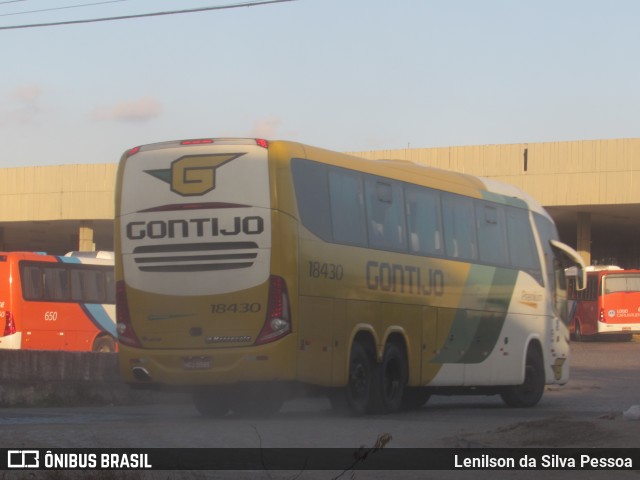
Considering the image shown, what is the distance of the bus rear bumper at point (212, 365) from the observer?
14.9m

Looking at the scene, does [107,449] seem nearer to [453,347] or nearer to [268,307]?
[268,307]

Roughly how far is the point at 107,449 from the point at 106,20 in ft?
61.5

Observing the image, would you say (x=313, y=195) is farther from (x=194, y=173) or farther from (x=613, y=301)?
(x=613, y=301)

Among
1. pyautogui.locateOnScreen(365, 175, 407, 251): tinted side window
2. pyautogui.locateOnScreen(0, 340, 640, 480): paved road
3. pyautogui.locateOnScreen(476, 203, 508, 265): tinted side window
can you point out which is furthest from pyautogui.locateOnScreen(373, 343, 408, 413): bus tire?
pyautogui.locateOnScreen(476, 203, 508, 265): tinted side window

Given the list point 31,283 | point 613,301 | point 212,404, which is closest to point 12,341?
point 31,283

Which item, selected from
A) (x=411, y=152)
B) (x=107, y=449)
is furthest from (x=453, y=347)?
(x=411, y=152)

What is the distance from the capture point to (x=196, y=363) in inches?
599

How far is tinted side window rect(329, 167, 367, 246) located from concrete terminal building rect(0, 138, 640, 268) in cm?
3628

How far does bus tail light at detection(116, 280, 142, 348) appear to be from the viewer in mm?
15711

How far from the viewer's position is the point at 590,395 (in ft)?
74.7

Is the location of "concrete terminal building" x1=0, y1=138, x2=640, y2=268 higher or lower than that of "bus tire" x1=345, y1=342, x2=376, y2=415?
higher

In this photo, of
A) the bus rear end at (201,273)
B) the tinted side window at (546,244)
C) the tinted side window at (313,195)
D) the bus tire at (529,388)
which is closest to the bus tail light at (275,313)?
the bus rear end at (201,273)

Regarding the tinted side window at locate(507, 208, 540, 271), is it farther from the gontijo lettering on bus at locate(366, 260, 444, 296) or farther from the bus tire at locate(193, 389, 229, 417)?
the bus tire at locate(193, 389, 229, 417)

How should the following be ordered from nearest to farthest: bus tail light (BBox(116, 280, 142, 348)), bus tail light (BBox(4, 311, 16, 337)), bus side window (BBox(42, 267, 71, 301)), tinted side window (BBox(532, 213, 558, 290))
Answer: bus tail light (BBox(116, 280, 142, 348)), tinted side window (BBox(532, 213, 558, 290)), bus tail light (BBox(4, 311, 16, 337)), bus side window (BBox(42, 267, 71, 301))
